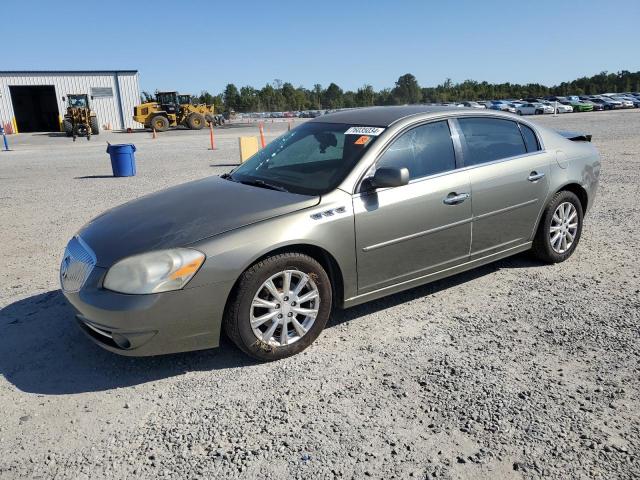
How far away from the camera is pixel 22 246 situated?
254 inches

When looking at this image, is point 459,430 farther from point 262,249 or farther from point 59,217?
point 59,217

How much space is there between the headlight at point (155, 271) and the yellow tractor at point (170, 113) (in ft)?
112

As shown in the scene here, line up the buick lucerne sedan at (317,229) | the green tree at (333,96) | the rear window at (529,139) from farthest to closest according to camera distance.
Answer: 1. the green tree at (333,96)
2. the rear window at (529,139)
3. the buick lucerne sedan at (317,229)

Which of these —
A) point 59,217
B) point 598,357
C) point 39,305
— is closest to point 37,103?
point 59,217

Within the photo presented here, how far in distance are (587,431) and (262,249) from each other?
6.67 ft

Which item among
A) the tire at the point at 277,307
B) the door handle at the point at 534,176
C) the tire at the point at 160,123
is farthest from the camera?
the tire at the point at 160,123

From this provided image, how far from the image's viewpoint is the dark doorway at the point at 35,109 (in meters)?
45.6

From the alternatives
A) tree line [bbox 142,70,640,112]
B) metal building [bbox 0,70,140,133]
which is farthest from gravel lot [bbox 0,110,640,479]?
tree line [bbox 142,70,640,112]

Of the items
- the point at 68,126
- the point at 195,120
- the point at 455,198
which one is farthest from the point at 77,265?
the point at 195,120

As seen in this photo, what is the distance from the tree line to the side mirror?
73.1m

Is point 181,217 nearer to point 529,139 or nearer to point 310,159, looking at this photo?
point 310,159

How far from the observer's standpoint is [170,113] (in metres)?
36.5

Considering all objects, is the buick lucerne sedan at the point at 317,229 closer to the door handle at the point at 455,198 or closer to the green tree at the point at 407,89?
the door handle at the point at 455,198

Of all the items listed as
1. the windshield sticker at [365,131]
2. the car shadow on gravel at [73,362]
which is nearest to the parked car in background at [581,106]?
the windshield sticker at [365,131]
